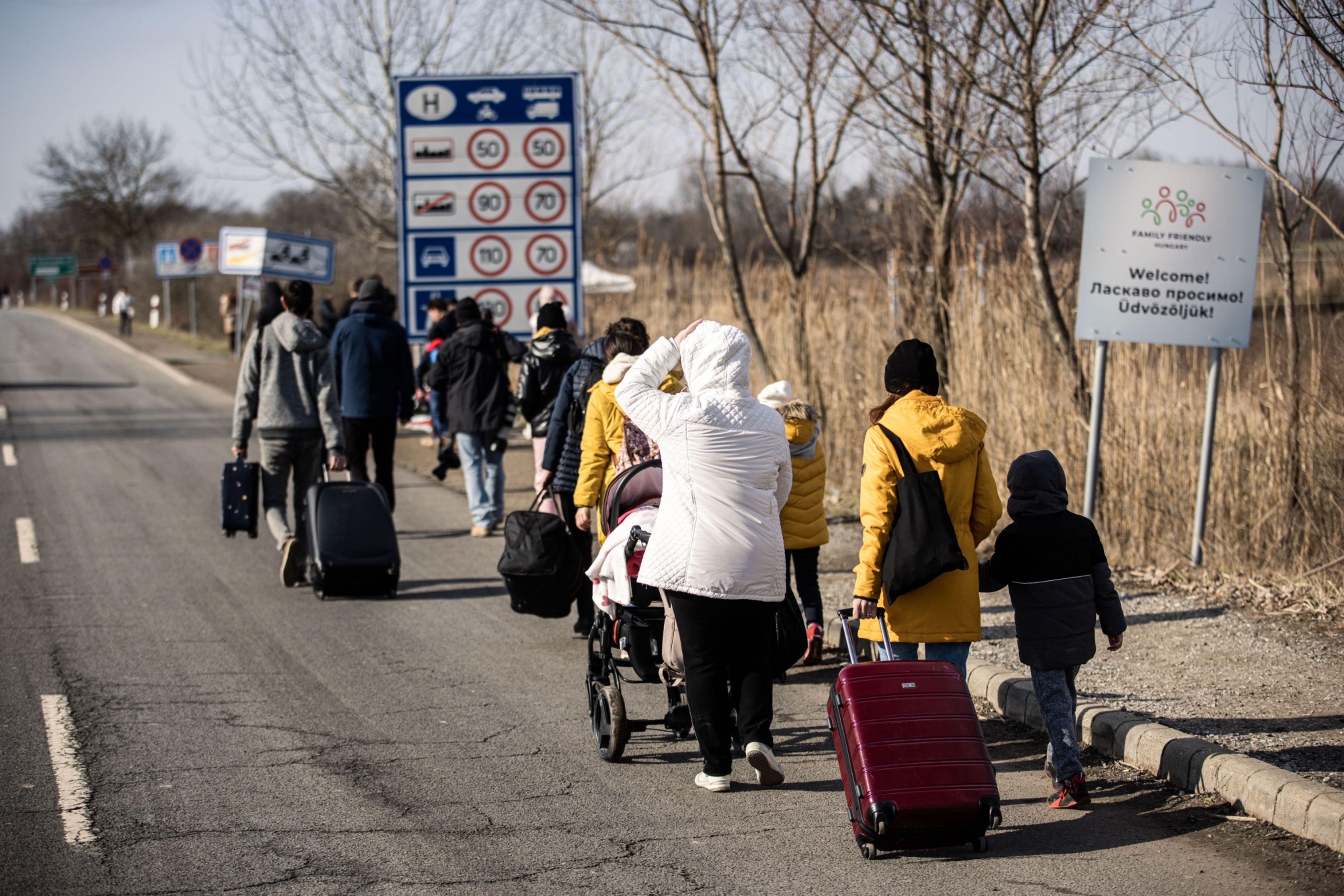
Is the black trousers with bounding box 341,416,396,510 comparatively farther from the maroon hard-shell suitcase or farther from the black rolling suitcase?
the maroon hard-shell suitcase

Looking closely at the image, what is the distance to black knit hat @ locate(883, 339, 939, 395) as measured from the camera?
4828mm

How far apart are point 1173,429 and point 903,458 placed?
4677mm

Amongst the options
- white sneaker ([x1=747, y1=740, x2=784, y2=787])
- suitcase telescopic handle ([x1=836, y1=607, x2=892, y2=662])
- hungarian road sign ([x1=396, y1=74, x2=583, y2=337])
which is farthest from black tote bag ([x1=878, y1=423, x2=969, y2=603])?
hungarian road sign ([x1=396, y1=74, x2=583, y2=337])

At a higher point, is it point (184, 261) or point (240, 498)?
point (184, 261)

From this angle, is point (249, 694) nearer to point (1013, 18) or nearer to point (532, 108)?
point (1013, 18)

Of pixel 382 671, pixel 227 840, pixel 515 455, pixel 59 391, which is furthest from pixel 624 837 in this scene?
pixel 59 391

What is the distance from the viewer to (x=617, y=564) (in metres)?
4.98

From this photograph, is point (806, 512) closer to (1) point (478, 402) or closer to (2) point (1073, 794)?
(2) point (1073, 794)

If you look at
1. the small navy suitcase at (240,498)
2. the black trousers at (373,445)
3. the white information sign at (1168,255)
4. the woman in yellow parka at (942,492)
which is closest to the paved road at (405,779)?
the small navy suitcase at (240,498)

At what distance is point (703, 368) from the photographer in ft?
15.1

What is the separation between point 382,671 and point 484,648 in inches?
28.0

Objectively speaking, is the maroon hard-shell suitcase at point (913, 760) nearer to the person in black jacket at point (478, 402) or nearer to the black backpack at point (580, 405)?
the black backpack at point (580, 405)

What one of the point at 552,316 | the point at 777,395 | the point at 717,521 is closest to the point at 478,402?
the point at 552,316

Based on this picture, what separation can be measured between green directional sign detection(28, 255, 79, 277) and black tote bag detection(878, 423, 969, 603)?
3028 inches
